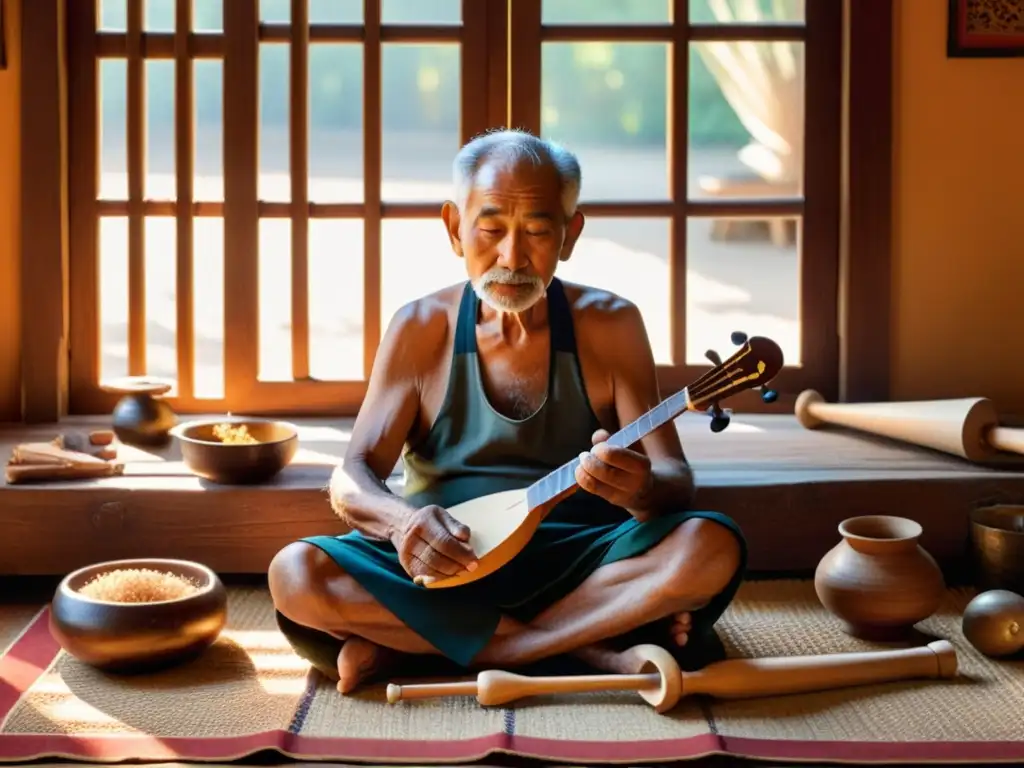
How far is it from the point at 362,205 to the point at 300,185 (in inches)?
8.1

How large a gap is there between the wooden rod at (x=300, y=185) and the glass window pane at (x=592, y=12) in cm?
77

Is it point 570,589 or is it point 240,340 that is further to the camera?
point 240,340

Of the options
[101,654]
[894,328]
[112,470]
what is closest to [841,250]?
[894,328]

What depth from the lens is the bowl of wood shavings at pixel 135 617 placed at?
2.96 meters

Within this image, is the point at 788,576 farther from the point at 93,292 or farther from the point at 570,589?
the point at 93,292

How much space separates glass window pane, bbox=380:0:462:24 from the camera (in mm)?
4395

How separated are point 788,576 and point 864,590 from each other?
26.5 inches

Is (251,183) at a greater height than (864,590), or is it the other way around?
(251,183)

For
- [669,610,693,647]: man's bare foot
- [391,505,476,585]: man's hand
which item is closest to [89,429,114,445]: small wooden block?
[391,505,476,585]: man's hand

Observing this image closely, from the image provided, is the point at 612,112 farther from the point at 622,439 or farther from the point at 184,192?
the point at 622,439

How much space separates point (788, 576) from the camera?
3902mm

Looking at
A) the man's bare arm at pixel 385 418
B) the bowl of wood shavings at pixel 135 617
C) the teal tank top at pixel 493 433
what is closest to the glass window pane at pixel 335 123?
the man's bare arm at pixel 385 418

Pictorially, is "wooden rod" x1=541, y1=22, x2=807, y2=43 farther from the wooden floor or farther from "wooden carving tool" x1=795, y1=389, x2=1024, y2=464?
the wooden floor

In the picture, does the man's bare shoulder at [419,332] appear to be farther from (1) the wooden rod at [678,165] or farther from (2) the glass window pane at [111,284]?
(2) the glass window pane at [111,284]
